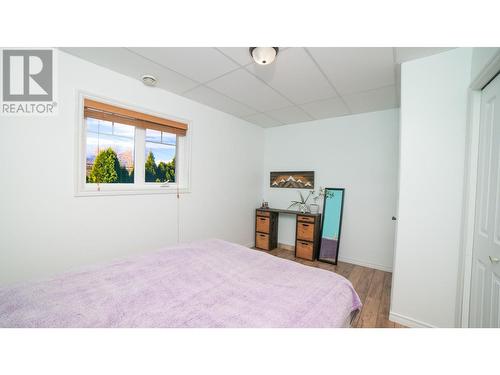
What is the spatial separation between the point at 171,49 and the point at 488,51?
2270 mm

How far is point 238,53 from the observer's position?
168cm

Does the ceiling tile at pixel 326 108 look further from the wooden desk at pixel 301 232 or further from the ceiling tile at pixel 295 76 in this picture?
the wooden desk at pixel 301 232

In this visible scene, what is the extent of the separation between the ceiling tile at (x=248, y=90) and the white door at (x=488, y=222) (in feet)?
6.08

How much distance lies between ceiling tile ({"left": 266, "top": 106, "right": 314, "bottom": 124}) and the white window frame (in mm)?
1410

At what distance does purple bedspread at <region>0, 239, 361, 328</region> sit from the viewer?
0.87 m

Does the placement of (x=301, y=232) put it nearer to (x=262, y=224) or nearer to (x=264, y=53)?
(x=262, y=224)

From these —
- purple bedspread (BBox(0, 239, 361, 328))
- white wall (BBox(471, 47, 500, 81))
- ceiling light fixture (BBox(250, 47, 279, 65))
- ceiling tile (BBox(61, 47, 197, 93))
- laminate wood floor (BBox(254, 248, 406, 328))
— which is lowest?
laminate wood floor (BBox(254, 248, 406, 328))

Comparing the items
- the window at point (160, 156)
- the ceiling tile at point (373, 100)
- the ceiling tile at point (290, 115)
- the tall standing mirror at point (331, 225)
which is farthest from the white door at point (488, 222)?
the window at point (160, 156)

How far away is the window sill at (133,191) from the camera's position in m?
1.88

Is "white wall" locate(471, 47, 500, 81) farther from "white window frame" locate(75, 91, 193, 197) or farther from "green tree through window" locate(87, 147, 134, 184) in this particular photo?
"green tree through window" locate(87, 147, 134, 184)

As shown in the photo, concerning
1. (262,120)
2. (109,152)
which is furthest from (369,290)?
(109,152)

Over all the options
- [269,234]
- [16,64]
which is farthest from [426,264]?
[16,64]

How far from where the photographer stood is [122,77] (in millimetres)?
2047

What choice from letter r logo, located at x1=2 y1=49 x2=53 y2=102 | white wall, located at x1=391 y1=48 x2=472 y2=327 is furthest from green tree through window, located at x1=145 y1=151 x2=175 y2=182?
white wall, located at x1=391 y1=48 x2=472 y2=327
